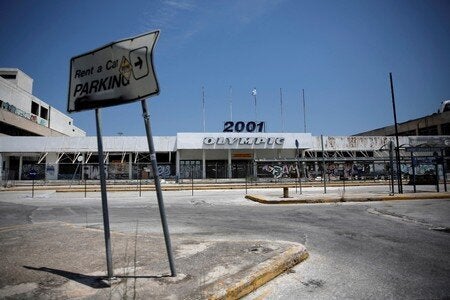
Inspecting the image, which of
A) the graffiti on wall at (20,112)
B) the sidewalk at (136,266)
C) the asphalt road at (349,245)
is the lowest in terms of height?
the asphalt road at (349,245)

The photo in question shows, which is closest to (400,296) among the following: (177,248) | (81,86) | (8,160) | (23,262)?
(177,248)

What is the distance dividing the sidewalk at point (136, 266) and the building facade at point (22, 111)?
5048 centimetres

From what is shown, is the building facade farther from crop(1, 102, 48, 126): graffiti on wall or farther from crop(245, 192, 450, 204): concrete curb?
crop(245, 192, 450, 204): concrete curb

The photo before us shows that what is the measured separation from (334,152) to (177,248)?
144 ft

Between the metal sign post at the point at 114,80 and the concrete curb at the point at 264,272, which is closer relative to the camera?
the concrete curb at the point at 264,272

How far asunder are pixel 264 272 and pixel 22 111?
5997cm

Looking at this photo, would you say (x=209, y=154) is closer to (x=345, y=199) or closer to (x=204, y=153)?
(x=204, y=153)

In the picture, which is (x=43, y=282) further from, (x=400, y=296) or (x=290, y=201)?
(x=290, y=201)

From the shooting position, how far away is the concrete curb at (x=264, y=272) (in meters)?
3.15

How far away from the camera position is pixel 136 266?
13.0 feet

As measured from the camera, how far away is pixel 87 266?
3967 mm

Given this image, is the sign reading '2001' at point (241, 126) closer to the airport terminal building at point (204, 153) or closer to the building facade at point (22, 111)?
the airport terminal building at point (204, 153)

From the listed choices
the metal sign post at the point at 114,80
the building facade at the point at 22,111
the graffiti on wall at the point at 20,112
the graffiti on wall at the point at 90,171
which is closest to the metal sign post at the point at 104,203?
the metal sign post at the point at 114,80

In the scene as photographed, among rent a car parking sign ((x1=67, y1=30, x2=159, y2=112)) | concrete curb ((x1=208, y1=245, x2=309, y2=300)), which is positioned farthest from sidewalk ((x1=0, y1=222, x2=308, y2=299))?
rent a car parking sign ((x1=67, y1=30, x2=159, y2=112))
